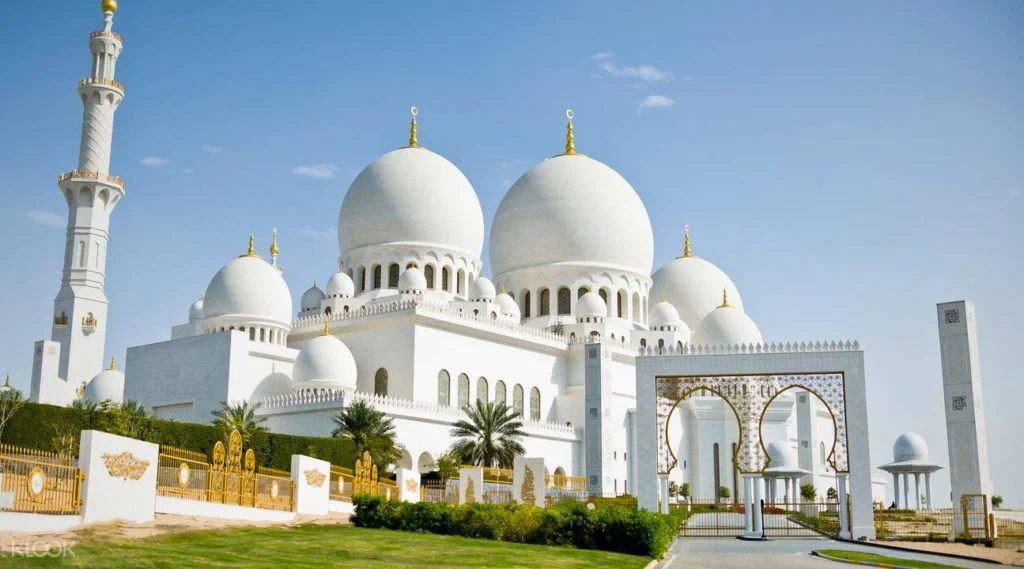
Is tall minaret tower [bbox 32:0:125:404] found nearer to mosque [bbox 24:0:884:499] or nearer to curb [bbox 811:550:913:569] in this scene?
mosque [bbox 24:0:884:499]

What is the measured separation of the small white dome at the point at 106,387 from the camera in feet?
132

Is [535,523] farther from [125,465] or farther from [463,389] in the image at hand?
[463,389]

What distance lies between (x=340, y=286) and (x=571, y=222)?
1107cm

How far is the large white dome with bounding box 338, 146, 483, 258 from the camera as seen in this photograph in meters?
Answer: 45.8

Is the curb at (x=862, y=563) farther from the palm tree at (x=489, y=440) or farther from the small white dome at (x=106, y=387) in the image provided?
the small white dome at (x=106, y=387)

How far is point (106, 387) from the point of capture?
40.5 metres

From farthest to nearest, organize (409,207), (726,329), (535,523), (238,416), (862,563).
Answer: (726,329), (409,207), (238,416), (535,523), (862,563)

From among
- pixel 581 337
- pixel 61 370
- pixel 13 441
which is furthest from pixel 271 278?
pixel 13 441

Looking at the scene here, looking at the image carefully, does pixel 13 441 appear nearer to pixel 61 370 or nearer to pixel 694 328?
pixel 61 370

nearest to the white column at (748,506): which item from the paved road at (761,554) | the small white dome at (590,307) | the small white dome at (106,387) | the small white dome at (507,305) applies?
the paved road at (761,554)

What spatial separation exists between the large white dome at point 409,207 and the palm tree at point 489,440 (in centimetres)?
1198

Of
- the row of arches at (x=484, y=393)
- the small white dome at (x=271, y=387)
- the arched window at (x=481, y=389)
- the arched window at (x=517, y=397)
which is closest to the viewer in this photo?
the small white dome at (x=271, y=387)

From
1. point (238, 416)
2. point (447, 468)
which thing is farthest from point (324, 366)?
point (447, 468)

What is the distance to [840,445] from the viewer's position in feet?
77.7
